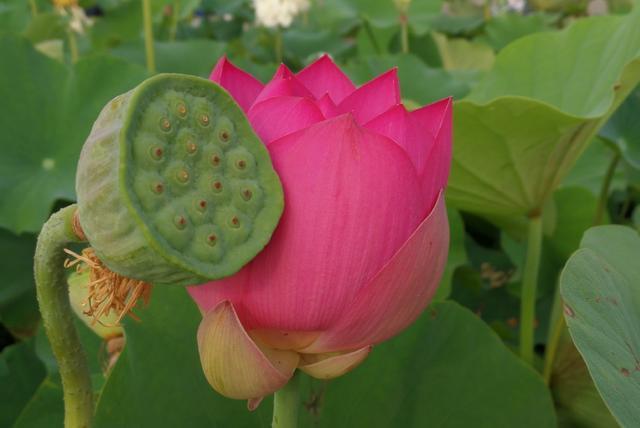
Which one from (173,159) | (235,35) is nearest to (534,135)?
(173,159)

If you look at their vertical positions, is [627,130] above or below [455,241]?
above

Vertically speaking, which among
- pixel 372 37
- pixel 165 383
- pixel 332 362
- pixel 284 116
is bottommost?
pixel 372 37

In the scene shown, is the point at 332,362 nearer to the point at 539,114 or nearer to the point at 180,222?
the point at 180,222

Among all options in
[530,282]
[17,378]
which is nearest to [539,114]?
[530,282]

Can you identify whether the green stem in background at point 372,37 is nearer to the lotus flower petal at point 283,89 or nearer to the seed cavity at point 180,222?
the lotus flower petal at point 283,89

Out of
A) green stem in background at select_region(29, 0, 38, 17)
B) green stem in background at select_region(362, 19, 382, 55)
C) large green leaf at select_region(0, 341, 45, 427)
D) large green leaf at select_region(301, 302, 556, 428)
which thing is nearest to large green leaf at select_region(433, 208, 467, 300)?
large green leaf at select_region(301, 302, 556, 428)

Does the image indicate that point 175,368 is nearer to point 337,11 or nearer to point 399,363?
point 399,363

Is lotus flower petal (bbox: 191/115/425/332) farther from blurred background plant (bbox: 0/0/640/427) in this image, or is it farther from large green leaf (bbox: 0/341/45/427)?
large green leaf (bbox: 0/341/45/427)
